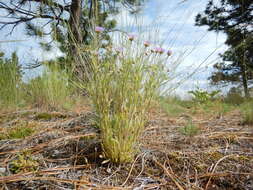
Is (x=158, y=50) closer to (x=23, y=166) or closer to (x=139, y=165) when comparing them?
(x=139, y=165)

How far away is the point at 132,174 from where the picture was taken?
2.49 feet

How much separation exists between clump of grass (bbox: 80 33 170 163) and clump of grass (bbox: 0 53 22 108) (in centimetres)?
199

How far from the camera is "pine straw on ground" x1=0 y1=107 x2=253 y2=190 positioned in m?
0.69

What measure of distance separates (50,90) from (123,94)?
1901 millimetres

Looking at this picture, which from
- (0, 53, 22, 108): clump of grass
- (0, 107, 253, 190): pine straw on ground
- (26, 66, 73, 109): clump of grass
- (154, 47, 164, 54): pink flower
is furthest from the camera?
(26, 66, 73, 109): clump of grass

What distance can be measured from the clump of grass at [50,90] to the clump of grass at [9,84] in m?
0.20

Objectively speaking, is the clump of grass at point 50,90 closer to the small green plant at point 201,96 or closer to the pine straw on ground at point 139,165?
the pine straw on ground at point 139,165

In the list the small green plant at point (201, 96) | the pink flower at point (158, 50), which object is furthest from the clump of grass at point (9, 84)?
the small green plant at point (201, 96)

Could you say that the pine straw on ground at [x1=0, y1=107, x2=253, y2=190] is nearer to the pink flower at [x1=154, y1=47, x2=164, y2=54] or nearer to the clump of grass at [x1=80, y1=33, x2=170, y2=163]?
the clump of grass at [x1=80, y1=33, x2=170, y2=163]

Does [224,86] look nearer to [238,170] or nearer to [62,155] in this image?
[238,170]

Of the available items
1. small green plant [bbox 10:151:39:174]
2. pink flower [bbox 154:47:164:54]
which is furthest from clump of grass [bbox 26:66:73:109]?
pink flower [bbox 154:47:164:54]

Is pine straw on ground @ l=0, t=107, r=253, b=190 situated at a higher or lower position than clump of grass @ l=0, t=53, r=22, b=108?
lower

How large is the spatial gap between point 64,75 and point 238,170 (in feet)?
7.91

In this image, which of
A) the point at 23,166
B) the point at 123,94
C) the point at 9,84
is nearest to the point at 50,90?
the point at 9,84
